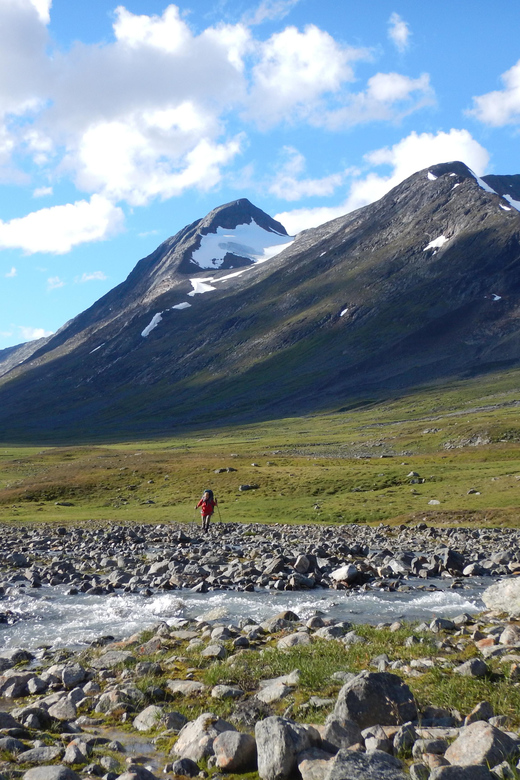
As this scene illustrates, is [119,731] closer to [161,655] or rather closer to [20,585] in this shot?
[161,655]

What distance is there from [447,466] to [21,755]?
6257 centimetres

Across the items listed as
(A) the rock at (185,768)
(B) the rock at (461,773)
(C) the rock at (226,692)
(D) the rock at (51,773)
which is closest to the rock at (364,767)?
(B) the rock at (461,773)

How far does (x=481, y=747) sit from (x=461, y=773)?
689 millimetres

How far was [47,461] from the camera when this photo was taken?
126000 mm

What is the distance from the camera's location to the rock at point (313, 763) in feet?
23.2

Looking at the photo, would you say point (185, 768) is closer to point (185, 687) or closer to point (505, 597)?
point (185, 687)

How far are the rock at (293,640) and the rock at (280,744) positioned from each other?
514 cm

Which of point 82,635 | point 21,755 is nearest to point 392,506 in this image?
point 82,635

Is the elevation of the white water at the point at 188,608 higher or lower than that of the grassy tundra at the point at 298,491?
higher

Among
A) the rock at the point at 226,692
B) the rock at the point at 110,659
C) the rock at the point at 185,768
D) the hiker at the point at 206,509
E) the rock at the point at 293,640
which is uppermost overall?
the rock at the point at 185,768

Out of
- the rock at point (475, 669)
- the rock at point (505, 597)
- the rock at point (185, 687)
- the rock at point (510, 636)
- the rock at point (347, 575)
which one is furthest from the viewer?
the rock at point (347, 575)

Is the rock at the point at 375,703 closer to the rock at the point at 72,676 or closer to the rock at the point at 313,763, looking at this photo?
the rock at the point at 313,763

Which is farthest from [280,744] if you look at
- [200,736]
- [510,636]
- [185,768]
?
[510,636]

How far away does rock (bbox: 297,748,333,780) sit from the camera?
707 centimetres
